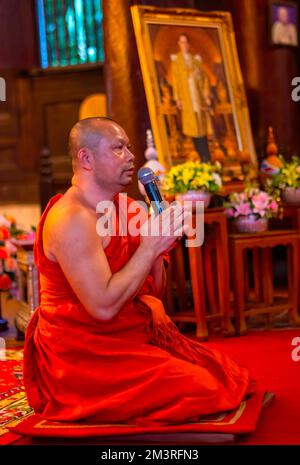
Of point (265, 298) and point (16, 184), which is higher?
point (16, 184)

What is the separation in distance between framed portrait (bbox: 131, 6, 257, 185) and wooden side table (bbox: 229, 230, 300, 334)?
28.7 inches

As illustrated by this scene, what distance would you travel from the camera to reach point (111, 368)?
283 cm

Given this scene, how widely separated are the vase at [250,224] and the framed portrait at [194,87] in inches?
24.1

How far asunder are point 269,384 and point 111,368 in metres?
1.01

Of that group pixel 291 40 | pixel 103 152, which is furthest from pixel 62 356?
pixel 291 40

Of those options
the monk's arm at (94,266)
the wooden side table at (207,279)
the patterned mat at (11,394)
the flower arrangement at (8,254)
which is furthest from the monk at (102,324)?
the flower arrangement at (8,254)

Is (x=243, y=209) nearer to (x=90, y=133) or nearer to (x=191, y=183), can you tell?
(x=191, y=183)

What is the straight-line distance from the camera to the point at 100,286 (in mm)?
2721

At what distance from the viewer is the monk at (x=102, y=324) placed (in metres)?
2.76

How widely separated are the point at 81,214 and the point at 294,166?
8.60 ft

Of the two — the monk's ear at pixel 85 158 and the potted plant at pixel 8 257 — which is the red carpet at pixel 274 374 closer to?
the monk's ear at pixel 85 158

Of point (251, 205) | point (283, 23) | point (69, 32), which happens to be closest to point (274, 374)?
point (251, 205)

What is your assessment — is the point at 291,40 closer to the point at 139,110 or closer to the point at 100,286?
the point at 139,110
